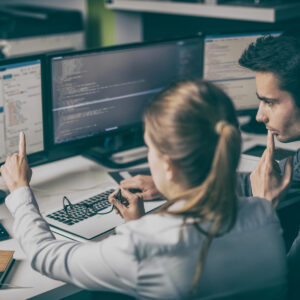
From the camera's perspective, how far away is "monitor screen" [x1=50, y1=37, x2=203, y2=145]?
6.09ft

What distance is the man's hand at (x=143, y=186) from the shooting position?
1728mm

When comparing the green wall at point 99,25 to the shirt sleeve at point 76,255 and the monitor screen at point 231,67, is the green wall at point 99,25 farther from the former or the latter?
the shirt sleeve at point 76,255

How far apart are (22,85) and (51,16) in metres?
1.49

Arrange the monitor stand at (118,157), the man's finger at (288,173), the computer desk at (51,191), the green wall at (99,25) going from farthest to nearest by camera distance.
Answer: the green wall at (99,25)
the monitor stand at (118,157)
the man's finger at (288,173)
the computer desk at (51,191)

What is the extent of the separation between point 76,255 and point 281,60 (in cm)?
97

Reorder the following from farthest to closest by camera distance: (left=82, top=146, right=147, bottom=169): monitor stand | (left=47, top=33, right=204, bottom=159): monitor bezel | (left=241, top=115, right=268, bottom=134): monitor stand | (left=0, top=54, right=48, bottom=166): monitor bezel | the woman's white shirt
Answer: (left=241, top=115, right=268, bottom=134): monitor stand, (left=82, top=146, right=147, bottom=169): monitor stand, (left=47, top=33, right=204, bottom=159): monitor bezel, (left=0, top=54, right=48, bottom=166): monitor bezel, the woman's white shirt

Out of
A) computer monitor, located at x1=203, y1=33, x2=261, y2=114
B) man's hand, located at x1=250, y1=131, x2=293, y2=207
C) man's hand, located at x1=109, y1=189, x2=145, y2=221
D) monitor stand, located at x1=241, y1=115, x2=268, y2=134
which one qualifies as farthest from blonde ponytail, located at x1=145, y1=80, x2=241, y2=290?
monitor stand, located at x1=241, y1=115, x2=268, y2=134

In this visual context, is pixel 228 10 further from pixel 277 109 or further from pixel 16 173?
pixel 16 173

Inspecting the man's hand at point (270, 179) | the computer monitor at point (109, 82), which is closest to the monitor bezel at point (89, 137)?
the computer monitor at point (109, 82)

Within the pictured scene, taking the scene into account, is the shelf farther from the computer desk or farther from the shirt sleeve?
the shirt sleeve

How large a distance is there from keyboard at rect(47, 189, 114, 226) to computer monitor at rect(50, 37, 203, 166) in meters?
0.32

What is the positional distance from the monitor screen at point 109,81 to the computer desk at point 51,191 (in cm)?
13

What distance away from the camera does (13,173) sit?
137 cm

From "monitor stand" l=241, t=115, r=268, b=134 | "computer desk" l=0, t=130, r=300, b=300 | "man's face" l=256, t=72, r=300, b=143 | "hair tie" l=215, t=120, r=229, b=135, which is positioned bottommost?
"computer desk" l=0, t=130, r=300, b=300
